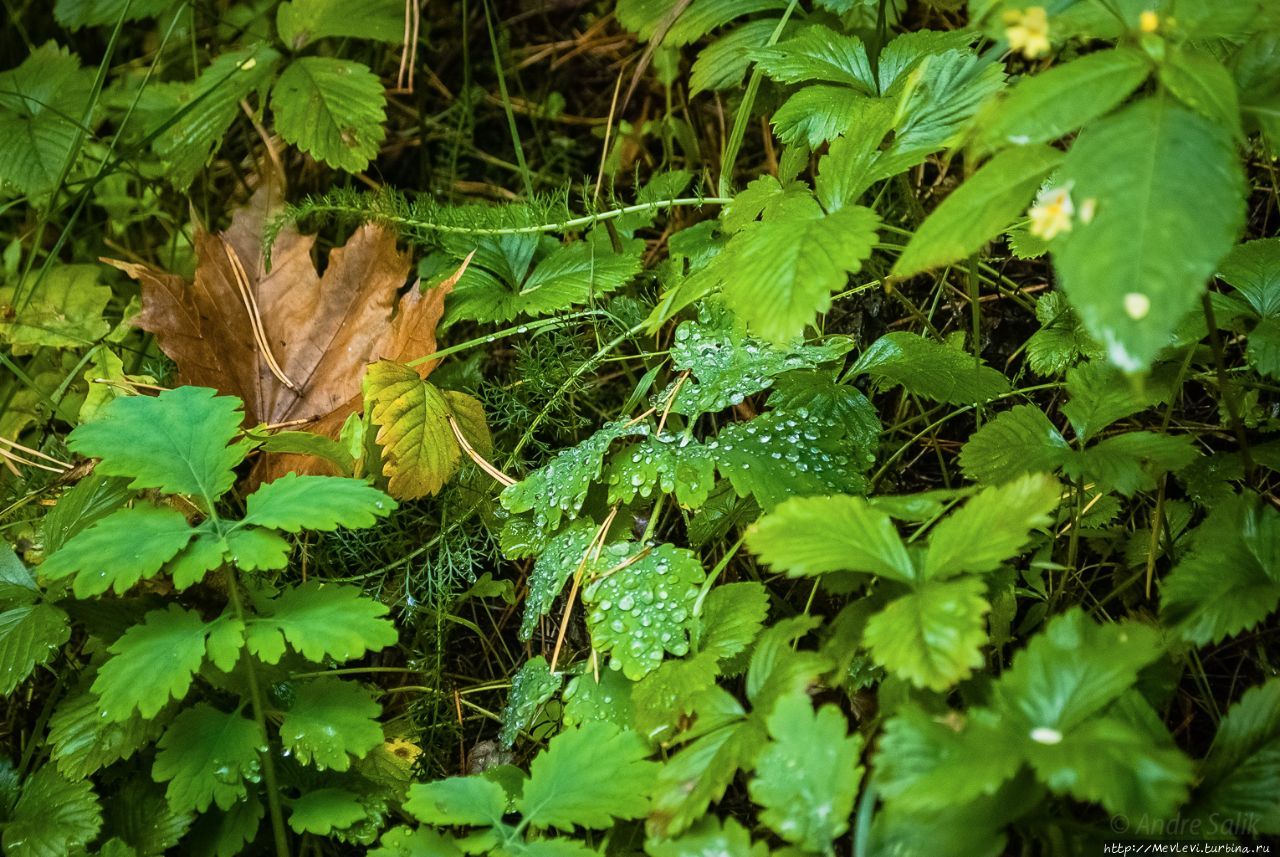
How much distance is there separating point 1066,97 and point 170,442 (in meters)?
1.36

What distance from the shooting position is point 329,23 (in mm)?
2262

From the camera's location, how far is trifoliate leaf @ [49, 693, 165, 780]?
1.47 meters

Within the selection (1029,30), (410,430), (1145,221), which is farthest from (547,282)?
(1145,221)

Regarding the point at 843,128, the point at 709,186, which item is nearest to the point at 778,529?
the point at 843,128

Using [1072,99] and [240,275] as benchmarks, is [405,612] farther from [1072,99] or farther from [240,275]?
[1072,99]

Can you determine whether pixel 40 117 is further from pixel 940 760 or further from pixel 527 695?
pixel 940 760

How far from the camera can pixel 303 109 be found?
7.14 ft

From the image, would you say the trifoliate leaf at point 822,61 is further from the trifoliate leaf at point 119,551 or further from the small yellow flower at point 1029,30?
the trifoliate leaf at point 119,551

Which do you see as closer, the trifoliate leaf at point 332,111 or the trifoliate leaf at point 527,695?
the trifoliate leaf at point 527,695

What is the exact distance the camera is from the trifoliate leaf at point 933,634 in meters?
1.00

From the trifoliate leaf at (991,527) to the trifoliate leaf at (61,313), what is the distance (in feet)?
6.67

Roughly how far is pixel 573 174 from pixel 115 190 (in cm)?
131

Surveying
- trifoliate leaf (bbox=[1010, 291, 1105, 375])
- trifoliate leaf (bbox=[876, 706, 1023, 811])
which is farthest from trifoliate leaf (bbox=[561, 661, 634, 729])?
trifoliate leaf (bbox=[1010, 291, 1105, 375])

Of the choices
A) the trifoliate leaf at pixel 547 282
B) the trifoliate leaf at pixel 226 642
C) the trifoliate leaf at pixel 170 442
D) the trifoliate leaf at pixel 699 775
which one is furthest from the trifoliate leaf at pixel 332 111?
the trifoliate leaf at pixel 699 775
